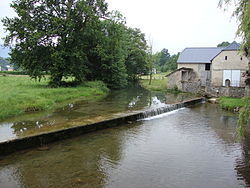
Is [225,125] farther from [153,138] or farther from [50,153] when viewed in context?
[50,153]

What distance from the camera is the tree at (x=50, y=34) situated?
24.1 m

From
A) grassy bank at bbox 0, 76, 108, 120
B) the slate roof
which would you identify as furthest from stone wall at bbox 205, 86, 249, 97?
grassy bank at bbox 0, 76, 108, 120

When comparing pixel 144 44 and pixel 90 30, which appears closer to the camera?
pixel 90 30

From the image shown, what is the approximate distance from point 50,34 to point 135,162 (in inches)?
807

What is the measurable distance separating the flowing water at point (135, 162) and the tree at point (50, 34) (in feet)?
52.3

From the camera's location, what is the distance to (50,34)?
24.5 metres

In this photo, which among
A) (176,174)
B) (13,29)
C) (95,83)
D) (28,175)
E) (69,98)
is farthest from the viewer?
(95,83)

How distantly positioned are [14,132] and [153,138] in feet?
21.6

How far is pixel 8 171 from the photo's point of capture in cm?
706

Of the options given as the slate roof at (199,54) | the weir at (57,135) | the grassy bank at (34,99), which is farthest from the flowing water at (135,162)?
the slate roof at (199,54)

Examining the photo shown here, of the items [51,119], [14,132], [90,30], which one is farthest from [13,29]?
[14,132]

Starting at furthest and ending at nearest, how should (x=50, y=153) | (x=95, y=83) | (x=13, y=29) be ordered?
(x=95, y=83)
(x=13, y=29)
(x=50, y=153)

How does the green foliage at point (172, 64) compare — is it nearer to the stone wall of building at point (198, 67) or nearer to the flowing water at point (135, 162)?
the stone wall of building at point (198, 67)

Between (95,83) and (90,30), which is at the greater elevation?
(90,30)
